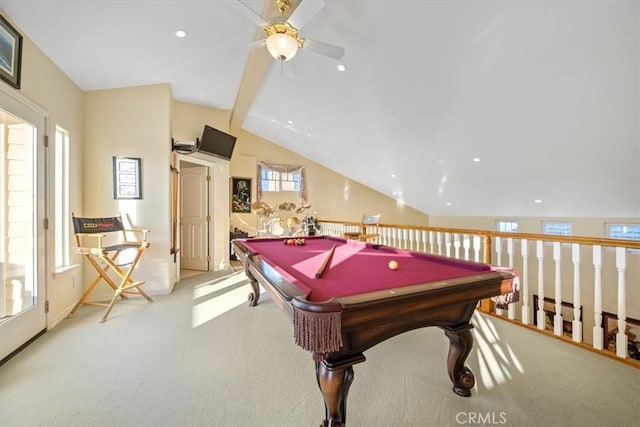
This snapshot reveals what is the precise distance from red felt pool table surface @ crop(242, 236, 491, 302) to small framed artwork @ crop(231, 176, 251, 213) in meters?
4.56

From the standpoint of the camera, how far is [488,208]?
20.1 ft

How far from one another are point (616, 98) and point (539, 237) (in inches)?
66.1

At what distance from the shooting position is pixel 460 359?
1617 mm

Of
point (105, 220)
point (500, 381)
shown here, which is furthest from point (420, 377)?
point (105, 220)

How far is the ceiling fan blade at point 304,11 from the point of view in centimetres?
212

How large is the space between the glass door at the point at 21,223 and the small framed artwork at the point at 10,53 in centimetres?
15

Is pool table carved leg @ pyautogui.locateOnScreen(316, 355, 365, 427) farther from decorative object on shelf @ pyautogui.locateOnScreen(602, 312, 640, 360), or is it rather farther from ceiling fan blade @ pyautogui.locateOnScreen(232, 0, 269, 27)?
decorative object on shelf @ pyautogui.locateOnScreen(602, 312, 640, 360)

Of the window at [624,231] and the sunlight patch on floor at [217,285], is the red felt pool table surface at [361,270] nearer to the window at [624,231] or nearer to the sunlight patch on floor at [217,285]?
the sunlight patch on floor at [217,285]

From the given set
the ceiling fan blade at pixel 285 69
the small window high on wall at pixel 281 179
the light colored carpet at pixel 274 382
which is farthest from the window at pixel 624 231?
the small window high on wall at pixel 281 179

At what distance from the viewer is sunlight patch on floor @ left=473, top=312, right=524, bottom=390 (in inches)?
71.6

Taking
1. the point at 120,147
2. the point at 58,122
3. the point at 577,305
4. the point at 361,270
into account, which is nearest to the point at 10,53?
the point at 58,122

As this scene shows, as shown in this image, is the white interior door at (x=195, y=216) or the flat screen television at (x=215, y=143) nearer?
the flat screen television at (x=215, y=143)

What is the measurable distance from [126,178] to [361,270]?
3585 millimetres

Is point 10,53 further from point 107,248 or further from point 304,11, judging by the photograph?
point 304,11
